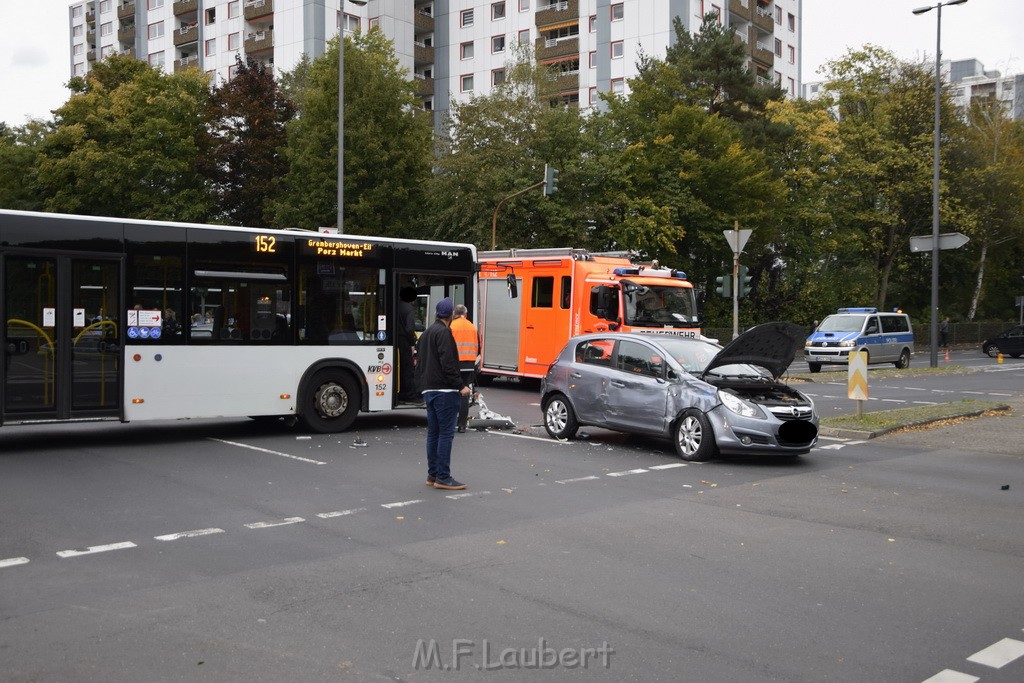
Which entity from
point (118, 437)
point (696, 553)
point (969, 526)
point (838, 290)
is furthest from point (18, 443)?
point (838, 290)

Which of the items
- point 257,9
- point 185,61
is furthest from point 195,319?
point 185,61

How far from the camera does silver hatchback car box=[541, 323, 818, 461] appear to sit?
1165 cm

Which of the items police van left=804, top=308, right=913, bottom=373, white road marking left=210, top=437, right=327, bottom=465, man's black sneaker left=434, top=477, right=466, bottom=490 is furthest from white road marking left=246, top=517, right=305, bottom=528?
police van left=804, top=308, right=913, bottom=373

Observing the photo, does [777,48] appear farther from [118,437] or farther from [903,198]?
[118,437]

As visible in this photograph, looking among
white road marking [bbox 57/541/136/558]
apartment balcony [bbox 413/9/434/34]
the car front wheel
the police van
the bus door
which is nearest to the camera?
white road marking [bbox 57/541/136/558]

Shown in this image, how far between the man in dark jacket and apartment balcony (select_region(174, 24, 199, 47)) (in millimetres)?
63442

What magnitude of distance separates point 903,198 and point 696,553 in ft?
155

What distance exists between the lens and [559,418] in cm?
1400

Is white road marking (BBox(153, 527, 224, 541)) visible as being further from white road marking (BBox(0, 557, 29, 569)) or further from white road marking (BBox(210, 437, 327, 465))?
white road marking (BBox(210, 437, 327, 465))

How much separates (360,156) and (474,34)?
22968mm

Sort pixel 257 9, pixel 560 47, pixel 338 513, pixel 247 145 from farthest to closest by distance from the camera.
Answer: pixel 257 9
pixel 560 47
pixel 247 145
pixel 338 513

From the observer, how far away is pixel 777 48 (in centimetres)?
6191

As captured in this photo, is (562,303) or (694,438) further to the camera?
(562,303)

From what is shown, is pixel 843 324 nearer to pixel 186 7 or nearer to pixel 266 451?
pixel 266 451
